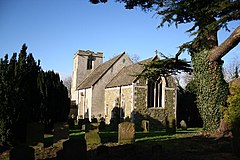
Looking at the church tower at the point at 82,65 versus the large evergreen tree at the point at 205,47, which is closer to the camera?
the large evergreen tree at the point at 205,47

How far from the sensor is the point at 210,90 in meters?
12.2

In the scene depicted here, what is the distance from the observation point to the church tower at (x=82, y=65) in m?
35.2

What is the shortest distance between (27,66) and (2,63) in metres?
1.19

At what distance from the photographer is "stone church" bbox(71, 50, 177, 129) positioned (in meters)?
21.7

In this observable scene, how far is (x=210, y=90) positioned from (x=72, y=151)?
8.26m

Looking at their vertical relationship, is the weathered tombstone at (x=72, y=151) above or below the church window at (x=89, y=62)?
below

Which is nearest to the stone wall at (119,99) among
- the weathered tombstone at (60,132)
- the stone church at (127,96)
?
the stone church at (127,96)

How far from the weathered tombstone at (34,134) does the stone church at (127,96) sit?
337 inches

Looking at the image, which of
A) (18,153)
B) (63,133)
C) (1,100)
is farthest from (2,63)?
(18,153)

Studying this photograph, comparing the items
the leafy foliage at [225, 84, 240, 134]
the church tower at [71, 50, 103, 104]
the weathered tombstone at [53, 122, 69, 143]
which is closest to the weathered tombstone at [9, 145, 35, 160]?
the weathered tombstone at [53, 122, 69, 143]

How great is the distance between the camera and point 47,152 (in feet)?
31.9

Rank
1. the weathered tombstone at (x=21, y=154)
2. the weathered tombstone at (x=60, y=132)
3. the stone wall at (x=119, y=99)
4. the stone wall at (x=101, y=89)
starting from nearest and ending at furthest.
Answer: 1. the weathered tombstone at (x=21, y=154)
2. the weathered tombstone at (x=60, y=132)
3. the stone wall at (x=119, y=99)
4. the stone wall at (x=101, y=89)

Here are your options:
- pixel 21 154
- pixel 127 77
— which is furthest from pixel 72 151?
pixel 127 77

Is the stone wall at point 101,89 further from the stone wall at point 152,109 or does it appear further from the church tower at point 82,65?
the church tower at point 82,65
